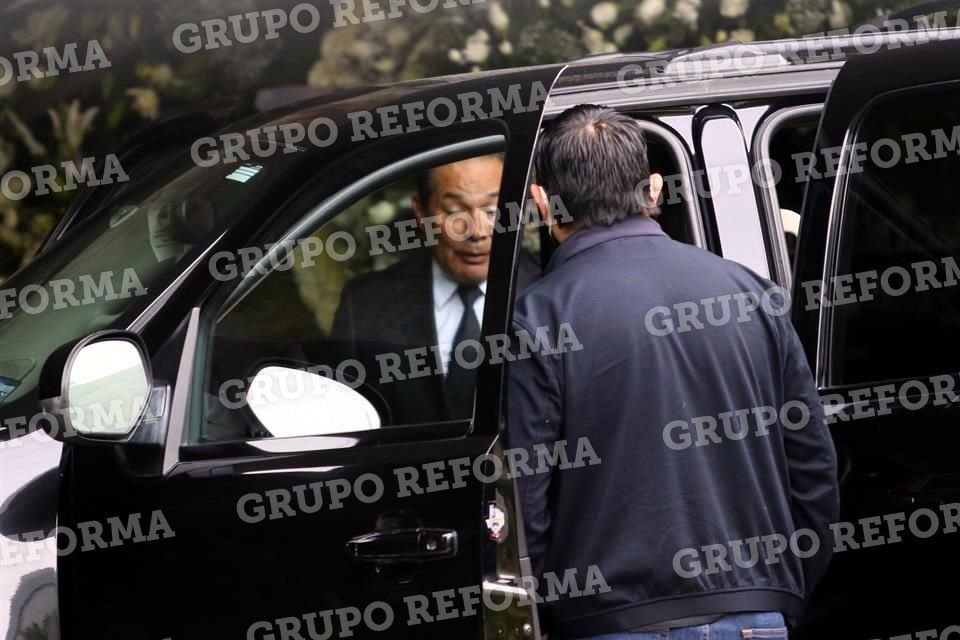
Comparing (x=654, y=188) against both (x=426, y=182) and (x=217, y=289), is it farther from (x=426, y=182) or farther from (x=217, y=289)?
(x=217, y=289)

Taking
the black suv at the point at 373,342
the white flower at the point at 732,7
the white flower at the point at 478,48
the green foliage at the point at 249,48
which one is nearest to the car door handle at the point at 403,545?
the black suv at the point at 373,342

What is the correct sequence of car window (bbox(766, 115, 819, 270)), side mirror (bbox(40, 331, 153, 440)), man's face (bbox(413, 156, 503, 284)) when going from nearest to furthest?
side mirror (bbox(40, 331, 153, 440)) → man's face (bbox(413, 156, 503, 284)) → car window (bbox(766, 115, 819, 270))

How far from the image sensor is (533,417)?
234 cm

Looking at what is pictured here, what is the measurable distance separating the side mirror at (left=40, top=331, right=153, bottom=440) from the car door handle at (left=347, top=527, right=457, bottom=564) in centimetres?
45

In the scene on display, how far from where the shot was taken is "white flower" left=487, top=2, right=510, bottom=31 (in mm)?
5809

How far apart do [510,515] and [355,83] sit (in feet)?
11.4

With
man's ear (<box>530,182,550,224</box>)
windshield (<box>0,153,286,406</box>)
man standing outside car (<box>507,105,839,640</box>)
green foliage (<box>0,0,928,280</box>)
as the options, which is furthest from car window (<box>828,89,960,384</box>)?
green foliage (<box>0,0,928,280</box>)

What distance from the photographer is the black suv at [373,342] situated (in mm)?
2434

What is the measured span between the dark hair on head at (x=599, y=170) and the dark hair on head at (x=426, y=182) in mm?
236

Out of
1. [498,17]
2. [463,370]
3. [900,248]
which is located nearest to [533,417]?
[463,370]

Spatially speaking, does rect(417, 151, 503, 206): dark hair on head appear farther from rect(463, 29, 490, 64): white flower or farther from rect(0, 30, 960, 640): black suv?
rect(463, 29, 490, 64): white flower

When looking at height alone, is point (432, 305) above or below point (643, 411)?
above

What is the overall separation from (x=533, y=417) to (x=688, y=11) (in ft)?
12.7

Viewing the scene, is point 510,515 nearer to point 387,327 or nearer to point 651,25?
point 387,327
